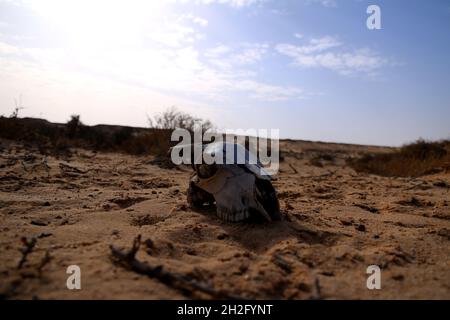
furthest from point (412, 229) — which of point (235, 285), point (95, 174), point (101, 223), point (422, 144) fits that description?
point (422, 144)

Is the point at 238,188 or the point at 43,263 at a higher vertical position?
the point at 238,188

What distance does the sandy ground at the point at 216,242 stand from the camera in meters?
2.00

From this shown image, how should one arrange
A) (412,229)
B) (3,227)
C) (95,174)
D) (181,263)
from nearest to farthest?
(181,263) < (3,227) < (412,229) < (95,174)

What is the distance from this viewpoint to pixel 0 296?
5.77ft

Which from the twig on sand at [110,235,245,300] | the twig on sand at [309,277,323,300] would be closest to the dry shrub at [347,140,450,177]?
the twig on sand at [309,277,323,300]

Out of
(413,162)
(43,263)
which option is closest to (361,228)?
(43,263)

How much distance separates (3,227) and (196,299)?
185 cm

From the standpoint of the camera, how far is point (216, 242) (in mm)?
2789

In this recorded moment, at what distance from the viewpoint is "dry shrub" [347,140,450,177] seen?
865cm

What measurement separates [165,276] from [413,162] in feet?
31.2

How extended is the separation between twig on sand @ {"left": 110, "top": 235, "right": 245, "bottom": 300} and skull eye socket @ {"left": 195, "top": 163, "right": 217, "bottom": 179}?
126 centimetres

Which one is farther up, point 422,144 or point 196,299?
point 422,144

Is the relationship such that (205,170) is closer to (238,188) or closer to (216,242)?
(238,188)

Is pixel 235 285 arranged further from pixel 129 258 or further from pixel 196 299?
pixel 129 258
